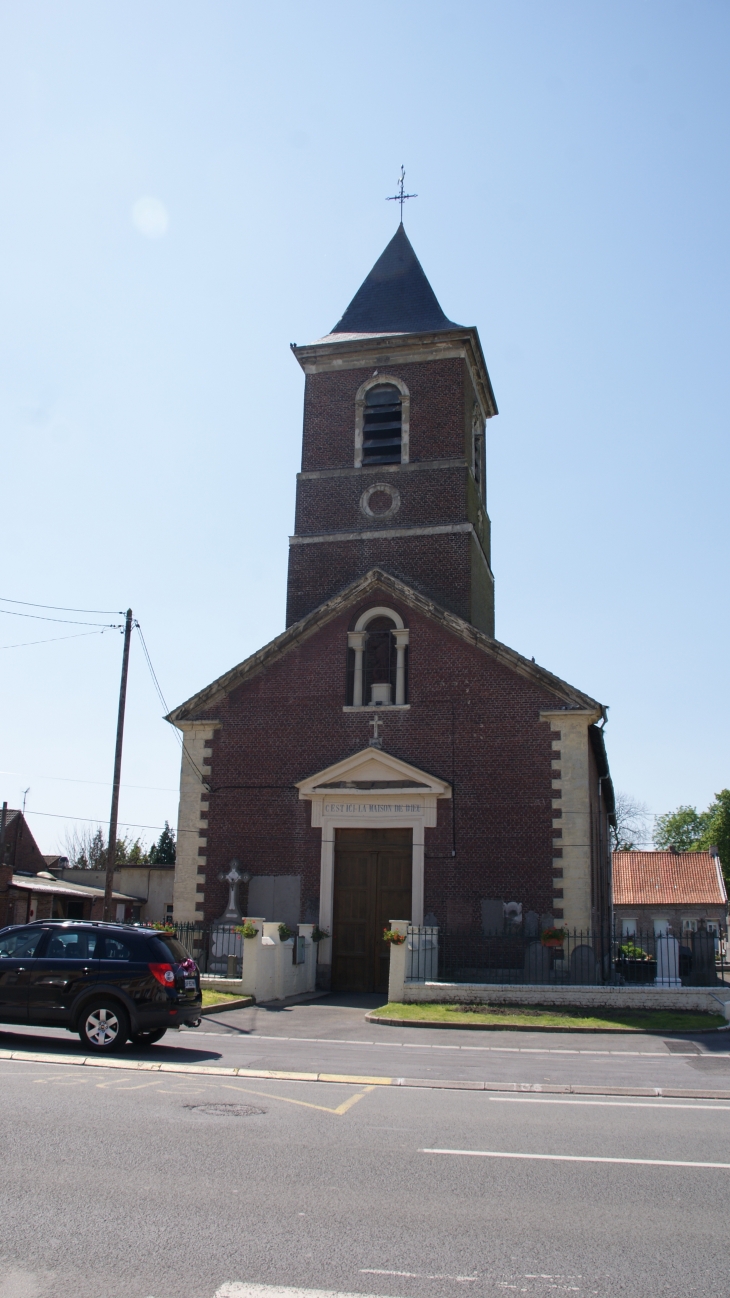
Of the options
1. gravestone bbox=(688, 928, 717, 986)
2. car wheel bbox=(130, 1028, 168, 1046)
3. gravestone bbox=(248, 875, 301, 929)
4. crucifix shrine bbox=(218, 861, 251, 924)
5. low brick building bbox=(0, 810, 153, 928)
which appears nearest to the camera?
car wheel bbox=(130, 1028, 168, 1046)

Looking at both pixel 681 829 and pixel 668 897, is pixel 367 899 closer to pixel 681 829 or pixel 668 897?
pixel 668 897

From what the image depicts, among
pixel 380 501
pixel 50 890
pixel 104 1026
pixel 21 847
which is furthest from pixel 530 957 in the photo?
pixel 21 847

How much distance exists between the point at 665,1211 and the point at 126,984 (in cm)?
718

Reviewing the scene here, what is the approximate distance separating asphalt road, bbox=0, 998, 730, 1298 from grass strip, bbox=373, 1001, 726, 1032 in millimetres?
4793

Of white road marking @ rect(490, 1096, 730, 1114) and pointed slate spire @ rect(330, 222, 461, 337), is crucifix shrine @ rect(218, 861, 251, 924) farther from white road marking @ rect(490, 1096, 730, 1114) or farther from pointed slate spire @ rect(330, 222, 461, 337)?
pointed slate spire @ rect(330, 222, 461, 337)

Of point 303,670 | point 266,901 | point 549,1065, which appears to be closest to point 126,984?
point 549,1065

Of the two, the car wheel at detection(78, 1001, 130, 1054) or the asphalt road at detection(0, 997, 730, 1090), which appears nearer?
the asphalt road at detection(0, 997, 730, 1090)

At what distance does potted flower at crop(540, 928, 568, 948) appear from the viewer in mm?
18453

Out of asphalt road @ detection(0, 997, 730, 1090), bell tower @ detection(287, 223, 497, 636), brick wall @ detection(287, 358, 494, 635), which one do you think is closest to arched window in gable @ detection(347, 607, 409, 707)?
bell tower @ detection(287, 223, 497, 636)

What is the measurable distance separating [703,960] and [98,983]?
38.4 ft

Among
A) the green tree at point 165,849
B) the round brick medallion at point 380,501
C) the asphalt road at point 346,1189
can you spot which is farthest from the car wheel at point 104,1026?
the green tree at point 165,849

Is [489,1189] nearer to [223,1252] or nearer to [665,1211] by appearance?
[665,1211]

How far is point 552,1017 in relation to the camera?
15734 millimetres

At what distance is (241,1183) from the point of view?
238 inches
